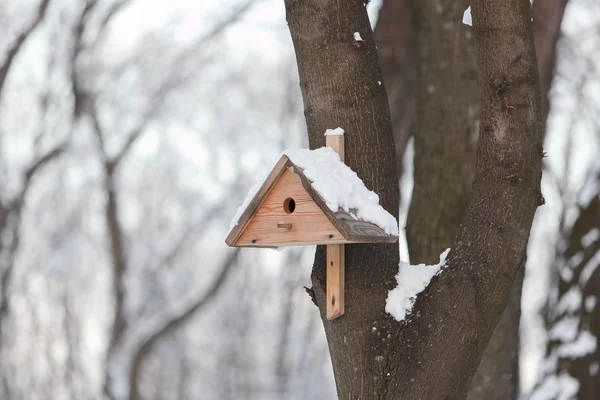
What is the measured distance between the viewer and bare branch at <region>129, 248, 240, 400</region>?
979 cm

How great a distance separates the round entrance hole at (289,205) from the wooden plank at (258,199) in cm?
7

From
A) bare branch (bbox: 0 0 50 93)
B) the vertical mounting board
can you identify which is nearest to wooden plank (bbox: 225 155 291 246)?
the vertical mounting board

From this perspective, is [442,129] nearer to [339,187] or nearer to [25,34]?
[339,187]

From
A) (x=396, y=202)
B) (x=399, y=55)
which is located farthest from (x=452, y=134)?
(x=396, y=202)

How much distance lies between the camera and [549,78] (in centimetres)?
469

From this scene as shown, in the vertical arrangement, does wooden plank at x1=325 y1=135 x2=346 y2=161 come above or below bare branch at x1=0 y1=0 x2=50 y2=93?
below

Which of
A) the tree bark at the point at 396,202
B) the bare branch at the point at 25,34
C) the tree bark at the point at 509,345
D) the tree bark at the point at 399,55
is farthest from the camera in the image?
the bare branch at the point at 25,34

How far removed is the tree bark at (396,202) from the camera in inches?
97.9

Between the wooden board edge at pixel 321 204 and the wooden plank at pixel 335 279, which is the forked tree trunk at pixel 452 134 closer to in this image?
the wooden plank at pixel 335 279

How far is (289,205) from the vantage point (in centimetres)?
260

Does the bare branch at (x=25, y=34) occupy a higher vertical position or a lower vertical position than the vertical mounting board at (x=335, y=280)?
higher

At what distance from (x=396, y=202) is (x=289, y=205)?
37 cm

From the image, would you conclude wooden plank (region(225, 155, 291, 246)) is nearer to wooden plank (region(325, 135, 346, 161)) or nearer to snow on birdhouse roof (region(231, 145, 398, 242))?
snow on birdhouse roof (region(231, 145, 398, 242))

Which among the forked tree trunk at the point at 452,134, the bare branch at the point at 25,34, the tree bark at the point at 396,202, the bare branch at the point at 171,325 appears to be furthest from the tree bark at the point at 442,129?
the bare branch at the point at 171,325
